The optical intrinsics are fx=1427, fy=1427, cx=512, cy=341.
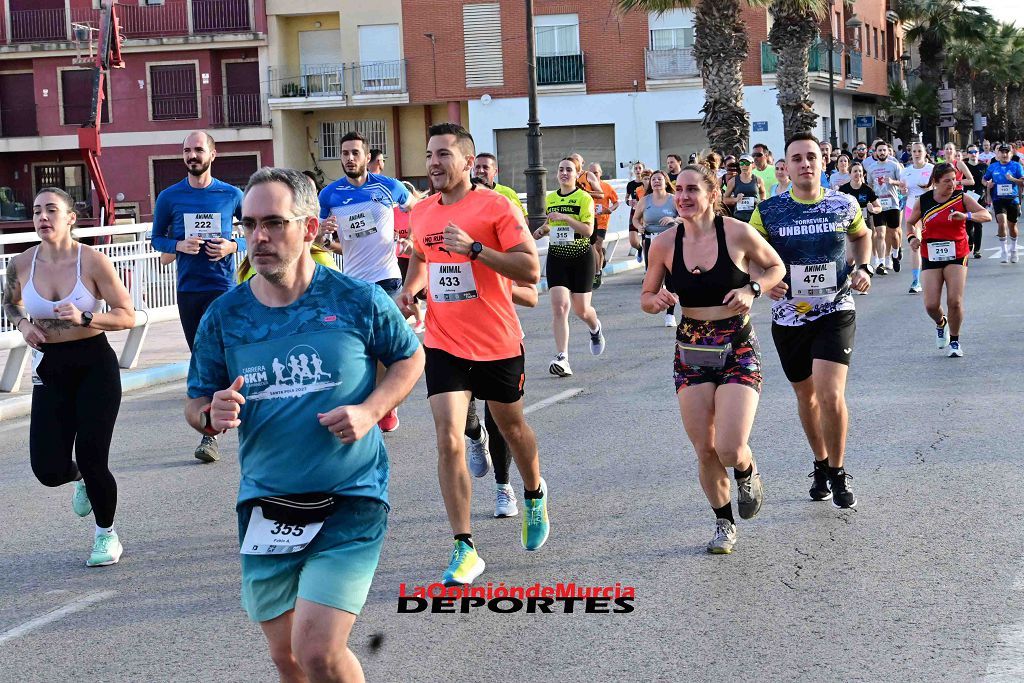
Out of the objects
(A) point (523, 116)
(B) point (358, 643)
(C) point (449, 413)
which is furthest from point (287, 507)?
(A) point (523, 116)

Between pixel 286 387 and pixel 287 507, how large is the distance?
1.05 ft

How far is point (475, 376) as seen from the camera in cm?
639

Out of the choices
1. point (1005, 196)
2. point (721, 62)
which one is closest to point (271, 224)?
point (1005, 196)

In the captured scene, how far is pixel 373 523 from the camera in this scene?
153 inches

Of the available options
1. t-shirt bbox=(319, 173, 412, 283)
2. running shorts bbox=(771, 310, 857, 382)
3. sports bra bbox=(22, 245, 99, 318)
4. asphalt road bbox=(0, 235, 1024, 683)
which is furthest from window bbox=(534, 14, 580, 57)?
sports bra bbox=(22, 245, 99, 318)

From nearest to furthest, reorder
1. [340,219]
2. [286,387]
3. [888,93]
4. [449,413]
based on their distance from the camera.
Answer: [286,387] → [449,413] → [340,219] → [888,93]

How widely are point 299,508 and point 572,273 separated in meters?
9.53

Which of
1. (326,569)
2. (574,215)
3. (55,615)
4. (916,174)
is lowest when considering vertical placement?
(55,615)

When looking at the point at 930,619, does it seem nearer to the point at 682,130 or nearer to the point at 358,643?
the point at 358,643

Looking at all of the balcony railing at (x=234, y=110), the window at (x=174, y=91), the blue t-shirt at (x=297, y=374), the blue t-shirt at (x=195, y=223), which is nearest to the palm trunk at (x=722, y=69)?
the balcony railing at (x=234, y=110)

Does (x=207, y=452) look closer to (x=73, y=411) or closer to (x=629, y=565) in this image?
(x=73, y=411)

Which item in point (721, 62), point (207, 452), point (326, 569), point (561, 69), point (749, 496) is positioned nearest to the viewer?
point (326, 569)

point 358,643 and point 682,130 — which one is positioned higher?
point 682,130

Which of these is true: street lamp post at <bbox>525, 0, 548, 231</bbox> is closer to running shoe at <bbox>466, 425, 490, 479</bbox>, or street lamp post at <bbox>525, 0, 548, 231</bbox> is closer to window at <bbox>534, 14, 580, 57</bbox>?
running shoe at <bbox>466, 425, 490, 479</bbox>
